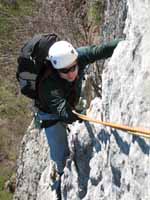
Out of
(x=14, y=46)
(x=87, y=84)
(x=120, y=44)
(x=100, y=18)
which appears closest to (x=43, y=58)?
(x=120, y=44)

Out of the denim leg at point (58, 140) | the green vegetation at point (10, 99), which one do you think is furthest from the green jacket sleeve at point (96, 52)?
the green vegetation at point (10, 99)

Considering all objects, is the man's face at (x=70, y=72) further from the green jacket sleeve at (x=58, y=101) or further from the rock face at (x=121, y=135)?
the rock face at (x=121, y=135)

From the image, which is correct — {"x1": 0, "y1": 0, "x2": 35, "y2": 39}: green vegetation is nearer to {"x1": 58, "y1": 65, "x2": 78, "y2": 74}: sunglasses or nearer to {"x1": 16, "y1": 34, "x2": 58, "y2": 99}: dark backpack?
{"x1": 16, "y1": 34, "x2": 58, "y2": 99}: dark backpack

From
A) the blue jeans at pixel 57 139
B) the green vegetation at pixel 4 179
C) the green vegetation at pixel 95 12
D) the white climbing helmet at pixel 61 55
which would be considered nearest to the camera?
the white climbing helmet at pixel 61 55

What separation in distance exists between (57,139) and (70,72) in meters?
1.04

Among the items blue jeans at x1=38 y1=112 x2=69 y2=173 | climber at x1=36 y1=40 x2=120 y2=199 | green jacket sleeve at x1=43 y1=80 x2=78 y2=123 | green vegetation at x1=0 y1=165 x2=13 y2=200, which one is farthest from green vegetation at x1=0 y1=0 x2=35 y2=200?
green jacket sleeve at x1=43 y1=80 x2=78 y2=123

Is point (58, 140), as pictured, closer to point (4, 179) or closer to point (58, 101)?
point (58, 101)

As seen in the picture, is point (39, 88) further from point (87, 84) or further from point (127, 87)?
point (87, 84)

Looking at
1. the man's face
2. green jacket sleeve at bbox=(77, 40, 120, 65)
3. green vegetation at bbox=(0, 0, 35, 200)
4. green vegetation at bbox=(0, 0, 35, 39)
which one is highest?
green jacket sleeve at bbox=(77, 40, 120, 65)

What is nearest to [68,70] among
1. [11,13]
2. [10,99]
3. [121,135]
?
[121,135]

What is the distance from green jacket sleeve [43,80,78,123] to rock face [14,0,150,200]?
0.23 metres

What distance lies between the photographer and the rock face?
3.63 meters

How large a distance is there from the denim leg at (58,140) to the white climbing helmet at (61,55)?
974 mm

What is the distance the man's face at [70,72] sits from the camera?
4523 mm
